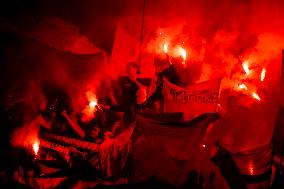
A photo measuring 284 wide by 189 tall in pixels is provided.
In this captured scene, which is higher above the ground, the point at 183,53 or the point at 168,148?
the point at 183,53

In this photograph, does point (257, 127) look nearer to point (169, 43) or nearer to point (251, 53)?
point (251, 53)

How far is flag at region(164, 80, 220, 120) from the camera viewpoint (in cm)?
653

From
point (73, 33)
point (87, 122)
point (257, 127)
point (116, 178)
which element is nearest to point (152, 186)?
point (116, 178)

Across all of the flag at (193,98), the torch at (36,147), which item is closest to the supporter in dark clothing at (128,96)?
the flag at (193,98)

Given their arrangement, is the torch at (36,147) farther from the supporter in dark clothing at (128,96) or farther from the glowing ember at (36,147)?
the supporter in dark clothing at (128,96)

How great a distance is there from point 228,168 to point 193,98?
171 cm

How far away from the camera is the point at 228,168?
269 inches

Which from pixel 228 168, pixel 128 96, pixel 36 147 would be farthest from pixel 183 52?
pixel 36 147

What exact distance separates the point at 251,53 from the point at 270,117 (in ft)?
6.33

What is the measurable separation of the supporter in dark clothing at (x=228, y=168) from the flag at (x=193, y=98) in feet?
3.40

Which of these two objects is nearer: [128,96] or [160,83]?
[160,83]

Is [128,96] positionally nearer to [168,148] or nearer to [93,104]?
[93,104]

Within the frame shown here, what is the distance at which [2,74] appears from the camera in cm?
884

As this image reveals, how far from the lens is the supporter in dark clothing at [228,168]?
261 inches
